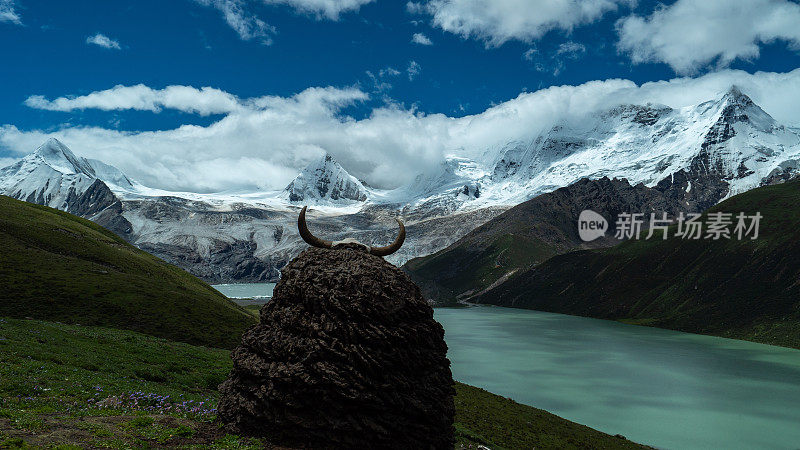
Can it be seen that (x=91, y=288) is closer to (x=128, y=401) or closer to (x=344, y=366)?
(x=128, y=401)

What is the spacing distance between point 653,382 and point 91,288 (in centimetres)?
8772

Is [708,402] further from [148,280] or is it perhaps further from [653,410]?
[148,280]

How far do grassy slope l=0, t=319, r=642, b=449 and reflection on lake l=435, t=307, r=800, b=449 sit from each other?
17.4 metres

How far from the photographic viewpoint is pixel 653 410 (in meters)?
69.8

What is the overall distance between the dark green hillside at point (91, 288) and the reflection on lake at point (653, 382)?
44305 mm

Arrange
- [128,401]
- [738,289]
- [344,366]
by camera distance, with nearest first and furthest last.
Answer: [344,366], [128,401], [738,289]

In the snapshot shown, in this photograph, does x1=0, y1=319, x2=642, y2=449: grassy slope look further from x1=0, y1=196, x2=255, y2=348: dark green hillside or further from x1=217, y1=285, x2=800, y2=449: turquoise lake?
x1=217, y1=285, x2=800, y2=449: turquoise lake

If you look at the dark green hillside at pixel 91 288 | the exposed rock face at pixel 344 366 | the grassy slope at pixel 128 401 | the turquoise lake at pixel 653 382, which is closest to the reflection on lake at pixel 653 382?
the turquoise lake at pixel 653 382

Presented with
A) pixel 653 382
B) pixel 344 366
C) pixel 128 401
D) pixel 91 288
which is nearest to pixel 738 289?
pixel 653 382

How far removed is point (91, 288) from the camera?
204 feet

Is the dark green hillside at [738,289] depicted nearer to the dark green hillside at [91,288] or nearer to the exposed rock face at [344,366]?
the dark green hillside at [91,288]

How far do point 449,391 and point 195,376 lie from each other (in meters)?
24.6

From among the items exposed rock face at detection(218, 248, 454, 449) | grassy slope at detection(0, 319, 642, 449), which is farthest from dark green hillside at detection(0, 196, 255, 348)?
exposed rock face at detection(218, 248, 454, 449)

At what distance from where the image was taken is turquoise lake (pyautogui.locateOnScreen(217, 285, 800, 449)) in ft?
203
